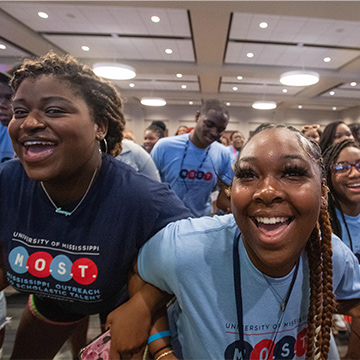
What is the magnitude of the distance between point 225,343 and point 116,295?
44cm

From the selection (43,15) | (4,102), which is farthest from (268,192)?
(43,15)

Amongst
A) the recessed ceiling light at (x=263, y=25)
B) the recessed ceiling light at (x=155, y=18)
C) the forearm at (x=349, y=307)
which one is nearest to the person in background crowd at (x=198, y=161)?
the forearm at (x=349, y=307)

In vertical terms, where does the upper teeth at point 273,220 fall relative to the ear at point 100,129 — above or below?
below

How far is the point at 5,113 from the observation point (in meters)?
1.89

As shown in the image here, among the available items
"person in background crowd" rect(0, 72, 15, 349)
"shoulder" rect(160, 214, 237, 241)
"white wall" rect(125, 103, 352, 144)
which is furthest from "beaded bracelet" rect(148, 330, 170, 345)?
"white wall" rect(125, 103, 352, 144)

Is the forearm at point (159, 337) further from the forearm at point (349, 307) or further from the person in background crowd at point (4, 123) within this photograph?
the person in background crowd at point (4, 123)

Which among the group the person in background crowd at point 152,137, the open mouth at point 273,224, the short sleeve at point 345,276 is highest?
the person in background crowd at point 152,137

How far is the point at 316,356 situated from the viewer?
920 mm

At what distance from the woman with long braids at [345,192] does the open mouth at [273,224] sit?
1.06 metres

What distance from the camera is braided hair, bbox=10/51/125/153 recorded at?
1.00 meters

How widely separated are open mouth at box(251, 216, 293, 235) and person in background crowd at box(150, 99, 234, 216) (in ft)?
6.47

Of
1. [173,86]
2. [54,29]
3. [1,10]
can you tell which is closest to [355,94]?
[173,86]

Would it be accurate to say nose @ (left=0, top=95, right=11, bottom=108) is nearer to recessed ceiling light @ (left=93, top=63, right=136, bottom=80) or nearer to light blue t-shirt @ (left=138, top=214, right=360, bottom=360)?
light blue t-shirt @ (left=138, top=214, right=360, bottom=360)

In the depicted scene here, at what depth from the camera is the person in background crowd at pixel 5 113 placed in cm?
167
